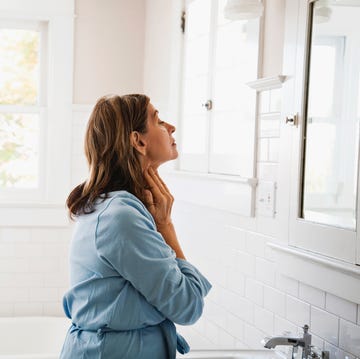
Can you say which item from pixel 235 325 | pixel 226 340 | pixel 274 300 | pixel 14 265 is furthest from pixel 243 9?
pixel 14 265

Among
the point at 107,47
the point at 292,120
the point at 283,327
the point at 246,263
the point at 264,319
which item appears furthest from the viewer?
the point at 107,47

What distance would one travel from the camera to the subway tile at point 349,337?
190 cm

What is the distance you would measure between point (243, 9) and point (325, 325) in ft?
3.58

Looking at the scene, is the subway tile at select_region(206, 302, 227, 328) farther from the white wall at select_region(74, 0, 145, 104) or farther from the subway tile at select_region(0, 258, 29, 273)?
the white wall at select_region(74, 0, 145, 104)

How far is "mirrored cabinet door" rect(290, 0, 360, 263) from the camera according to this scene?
191 centimetres

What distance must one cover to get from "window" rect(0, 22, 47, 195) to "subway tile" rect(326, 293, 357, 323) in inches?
105

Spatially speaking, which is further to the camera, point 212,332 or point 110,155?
point 212,332

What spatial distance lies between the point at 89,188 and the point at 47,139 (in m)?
2.65

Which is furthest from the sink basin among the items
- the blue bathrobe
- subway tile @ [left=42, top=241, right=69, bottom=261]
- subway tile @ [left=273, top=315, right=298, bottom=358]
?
subway tile @ [left=42, top=241, right=69, bottom=261]

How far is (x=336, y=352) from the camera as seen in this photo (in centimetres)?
200

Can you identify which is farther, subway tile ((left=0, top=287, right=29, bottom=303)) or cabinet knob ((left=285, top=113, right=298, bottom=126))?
subway tile ((left=0, top=287, right=29, bottom=303))

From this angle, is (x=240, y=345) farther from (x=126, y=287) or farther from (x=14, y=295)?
(x=14, y=295)

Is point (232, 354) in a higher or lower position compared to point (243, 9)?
lower

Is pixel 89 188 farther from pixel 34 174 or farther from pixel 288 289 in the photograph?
pixel 34 174
